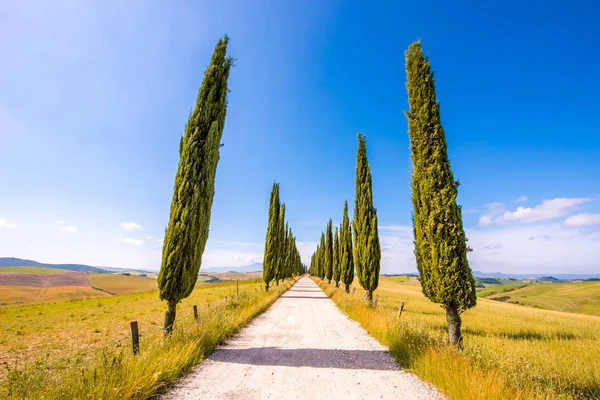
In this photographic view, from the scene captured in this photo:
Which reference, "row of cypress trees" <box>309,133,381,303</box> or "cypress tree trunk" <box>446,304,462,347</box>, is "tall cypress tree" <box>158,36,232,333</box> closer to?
"cypress tree trunk" <box>446,304,462,347</box>

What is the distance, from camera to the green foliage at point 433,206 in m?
6.86

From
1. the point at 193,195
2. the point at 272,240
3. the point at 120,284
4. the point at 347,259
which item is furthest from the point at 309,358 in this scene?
the point at 120,284

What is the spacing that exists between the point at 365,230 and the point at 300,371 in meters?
12.7

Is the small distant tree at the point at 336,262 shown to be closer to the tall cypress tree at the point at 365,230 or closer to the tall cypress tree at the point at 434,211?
the tall cypress tree at the point at 365,230

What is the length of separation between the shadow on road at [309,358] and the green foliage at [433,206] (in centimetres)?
234

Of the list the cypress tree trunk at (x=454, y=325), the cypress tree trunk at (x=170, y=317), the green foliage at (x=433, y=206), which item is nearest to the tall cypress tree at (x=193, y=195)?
the cypress tree trunk at (x=170, y=317)

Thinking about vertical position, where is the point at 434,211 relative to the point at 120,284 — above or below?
above

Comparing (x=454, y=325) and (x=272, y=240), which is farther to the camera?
(x=272, y=240)

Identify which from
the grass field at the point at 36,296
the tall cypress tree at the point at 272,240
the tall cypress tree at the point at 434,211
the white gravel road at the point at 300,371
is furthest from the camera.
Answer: the grass field at the point at 36,296

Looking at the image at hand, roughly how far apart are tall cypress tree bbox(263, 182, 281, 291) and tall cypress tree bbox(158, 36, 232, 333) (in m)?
17.7

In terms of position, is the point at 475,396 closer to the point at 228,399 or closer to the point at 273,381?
the point at 273,381

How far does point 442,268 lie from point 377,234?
33.1ft

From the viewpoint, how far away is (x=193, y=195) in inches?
297

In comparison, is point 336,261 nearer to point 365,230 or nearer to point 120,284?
point 365,230
